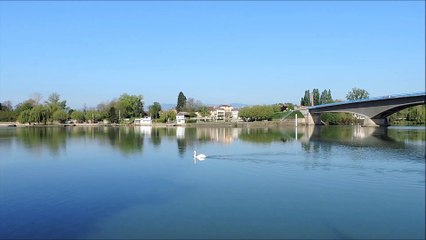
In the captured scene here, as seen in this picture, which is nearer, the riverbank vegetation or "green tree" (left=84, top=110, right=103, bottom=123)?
the riverbank vegetation

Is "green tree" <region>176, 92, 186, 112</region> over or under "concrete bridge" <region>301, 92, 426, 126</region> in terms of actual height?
over

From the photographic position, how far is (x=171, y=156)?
2536cm

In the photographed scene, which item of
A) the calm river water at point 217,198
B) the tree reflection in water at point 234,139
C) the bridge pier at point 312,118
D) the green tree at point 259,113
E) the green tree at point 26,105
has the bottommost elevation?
the calm river water at point 217,198

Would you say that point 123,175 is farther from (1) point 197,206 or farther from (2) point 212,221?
(2) point 212,221

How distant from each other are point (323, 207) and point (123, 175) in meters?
9.87

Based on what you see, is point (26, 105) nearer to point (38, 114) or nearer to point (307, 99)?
point (38, 114)

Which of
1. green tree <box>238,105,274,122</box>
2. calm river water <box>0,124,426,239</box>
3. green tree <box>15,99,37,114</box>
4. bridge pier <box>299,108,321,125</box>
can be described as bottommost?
calm river water <box>0,124,426,239</box>

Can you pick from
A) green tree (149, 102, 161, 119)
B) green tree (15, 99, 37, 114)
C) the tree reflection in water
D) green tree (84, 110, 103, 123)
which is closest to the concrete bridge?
the tree reflection in water

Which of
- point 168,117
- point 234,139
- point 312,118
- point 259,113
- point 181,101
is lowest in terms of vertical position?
point 234,139

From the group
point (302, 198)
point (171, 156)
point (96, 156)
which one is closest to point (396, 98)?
point (171, 156)

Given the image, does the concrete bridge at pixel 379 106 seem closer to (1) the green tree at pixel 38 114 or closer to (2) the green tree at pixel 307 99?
(2) the green tree at pixel 307 99

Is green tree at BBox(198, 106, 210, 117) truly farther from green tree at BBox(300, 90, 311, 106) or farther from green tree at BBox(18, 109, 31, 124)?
green tree at BBox(18, 109, 31, 124)

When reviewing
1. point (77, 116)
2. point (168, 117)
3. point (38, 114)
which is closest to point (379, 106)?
point (168, 117)

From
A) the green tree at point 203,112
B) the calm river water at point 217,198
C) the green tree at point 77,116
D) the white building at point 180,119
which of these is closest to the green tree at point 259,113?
the green tree at point 203,112
